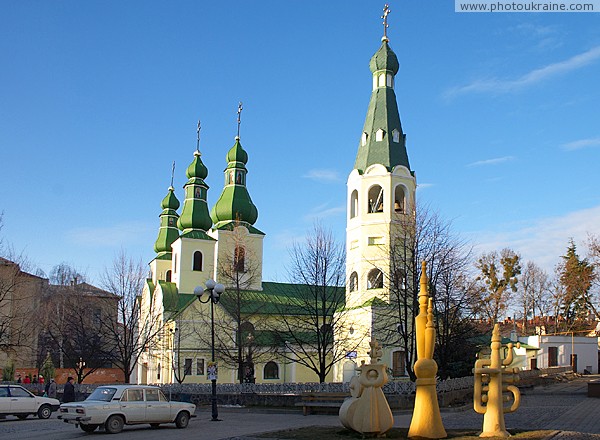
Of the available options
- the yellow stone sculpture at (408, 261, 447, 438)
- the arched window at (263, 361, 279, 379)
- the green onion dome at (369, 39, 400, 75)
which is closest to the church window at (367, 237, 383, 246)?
the green onion dome at (369, 39, 400, 75)

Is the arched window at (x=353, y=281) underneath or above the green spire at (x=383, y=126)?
underneath

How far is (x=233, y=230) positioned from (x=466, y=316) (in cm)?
2417

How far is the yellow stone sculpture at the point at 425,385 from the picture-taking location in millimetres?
14539

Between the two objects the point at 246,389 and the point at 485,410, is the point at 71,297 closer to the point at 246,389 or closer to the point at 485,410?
the point at 246,389

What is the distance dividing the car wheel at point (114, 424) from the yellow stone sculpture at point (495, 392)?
923 cm

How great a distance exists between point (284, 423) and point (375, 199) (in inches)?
1016

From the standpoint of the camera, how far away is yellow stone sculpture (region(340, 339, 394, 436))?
1517 cm

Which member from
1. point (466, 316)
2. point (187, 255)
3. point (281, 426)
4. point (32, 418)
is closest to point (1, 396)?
point (32, 418)

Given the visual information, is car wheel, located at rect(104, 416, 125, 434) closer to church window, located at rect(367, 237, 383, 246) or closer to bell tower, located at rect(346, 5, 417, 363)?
bell tower, located at rect(346, 5, 417, 363)

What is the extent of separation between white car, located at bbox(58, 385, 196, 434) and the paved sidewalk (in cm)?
111

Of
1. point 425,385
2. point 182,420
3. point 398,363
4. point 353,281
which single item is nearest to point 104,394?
point 182,420

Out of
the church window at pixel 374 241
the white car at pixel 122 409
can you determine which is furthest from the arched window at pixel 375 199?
the white car at pixel 122 409

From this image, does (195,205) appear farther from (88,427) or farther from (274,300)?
(88,427)

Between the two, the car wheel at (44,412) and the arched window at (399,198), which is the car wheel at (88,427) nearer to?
the car wheel at (44,412)
